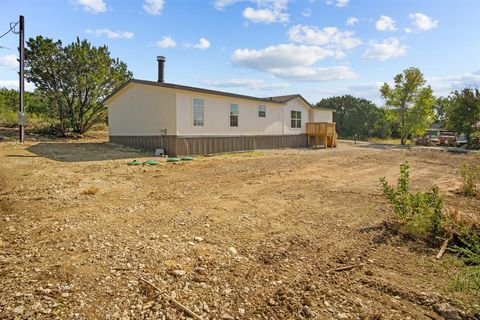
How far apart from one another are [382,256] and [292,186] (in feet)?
12.3

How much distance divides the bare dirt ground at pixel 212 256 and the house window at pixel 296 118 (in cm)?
1470

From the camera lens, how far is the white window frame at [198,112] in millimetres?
14250

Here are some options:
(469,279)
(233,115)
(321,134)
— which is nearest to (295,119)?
(321,134)

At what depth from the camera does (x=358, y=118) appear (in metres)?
40.9

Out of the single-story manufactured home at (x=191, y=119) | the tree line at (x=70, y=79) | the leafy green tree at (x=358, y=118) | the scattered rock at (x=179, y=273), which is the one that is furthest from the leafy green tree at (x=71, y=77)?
the leafy green tree at (x=358, y=118)

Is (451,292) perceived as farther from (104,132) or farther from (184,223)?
(104,132)

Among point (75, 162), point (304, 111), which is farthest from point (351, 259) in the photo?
point (304, 111)

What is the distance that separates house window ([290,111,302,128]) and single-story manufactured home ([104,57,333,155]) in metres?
0.73

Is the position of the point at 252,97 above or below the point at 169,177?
above

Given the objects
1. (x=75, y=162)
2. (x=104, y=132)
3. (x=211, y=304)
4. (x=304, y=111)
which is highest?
(x=304, y=111)

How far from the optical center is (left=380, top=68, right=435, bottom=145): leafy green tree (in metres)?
26.8

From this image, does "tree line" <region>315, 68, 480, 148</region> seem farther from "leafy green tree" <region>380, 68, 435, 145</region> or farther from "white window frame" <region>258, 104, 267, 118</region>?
"white window frame" <region>258, 104, 267, 118</region>

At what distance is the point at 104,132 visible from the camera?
2317 centimetres

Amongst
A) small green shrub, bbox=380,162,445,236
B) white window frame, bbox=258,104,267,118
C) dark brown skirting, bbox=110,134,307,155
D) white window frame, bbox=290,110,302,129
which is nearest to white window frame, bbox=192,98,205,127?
dark brown skirting, bbox=110,134,307,155
